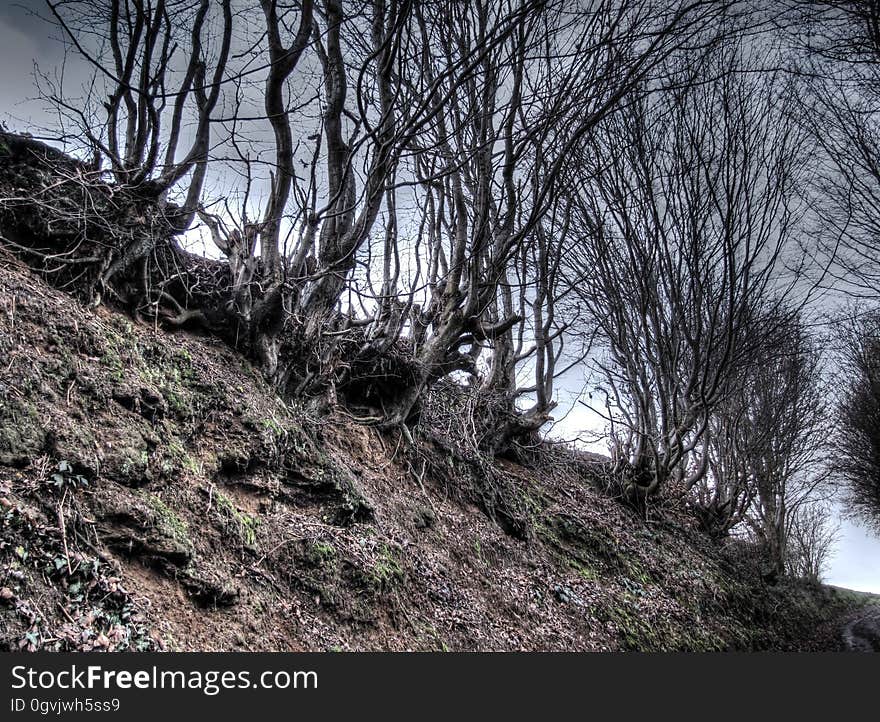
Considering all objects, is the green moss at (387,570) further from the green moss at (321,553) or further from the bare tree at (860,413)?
the bare tree at (860,413)

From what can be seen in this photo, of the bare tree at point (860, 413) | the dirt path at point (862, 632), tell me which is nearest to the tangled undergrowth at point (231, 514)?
the dirt path at point (862, 632)

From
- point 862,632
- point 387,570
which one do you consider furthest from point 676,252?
point 862,632

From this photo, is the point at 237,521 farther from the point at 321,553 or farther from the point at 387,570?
the point at 387,570

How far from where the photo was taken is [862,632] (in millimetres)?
11930

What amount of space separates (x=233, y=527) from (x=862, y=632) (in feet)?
51.1

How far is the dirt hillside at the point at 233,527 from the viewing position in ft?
7.85

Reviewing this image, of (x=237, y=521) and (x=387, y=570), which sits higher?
(x=237, y=521)

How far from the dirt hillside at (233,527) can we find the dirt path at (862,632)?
22.4 ft

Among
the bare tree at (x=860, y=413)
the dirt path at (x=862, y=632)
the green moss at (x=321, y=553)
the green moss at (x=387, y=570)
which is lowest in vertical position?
the dirt path at (x=862, y=632)

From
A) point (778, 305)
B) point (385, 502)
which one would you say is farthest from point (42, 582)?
point (778, 305)

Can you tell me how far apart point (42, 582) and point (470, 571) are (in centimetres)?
346

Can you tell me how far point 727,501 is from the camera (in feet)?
35.8

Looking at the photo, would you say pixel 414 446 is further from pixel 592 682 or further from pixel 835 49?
pixel 835 49

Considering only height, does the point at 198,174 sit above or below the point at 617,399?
above
